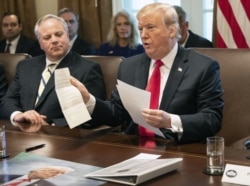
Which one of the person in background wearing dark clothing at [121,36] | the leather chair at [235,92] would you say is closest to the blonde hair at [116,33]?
the person in background wearing dark clothing at [121,36]

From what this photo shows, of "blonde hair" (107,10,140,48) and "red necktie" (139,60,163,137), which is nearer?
"red necktie" (139,60,163,137)

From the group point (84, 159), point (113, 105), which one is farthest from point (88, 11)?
point (84, 159)

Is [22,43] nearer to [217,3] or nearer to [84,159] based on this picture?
[217,3]

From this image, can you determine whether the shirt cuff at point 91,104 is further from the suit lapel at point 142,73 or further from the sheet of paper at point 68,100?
the suit lapel at point 142,73

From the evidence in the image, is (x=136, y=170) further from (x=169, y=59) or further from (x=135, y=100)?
(x=169, y=59)

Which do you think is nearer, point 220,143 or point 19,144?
point 220,143

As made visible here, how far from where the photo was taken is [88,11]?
459 cm

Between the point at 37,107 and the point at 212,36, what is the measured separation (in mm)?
1682

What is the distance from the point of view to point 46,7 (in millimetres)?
5066

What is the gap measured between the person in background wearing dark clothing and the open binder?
2.83 meters

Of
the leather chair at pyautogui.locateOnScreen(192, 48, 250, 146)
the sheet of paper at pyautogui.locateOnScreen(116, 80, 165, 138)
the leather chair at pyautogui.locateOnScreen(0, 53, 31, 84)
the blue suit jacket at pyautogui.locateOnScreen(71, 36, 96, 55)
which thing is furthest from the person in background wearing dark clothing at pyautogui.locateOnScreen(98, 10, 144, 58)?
the sheet of paper at pyautogui.locateOnScreen(116, 80, 165, 138)

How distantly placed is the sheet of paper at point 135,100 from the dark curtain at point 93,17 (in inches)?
107

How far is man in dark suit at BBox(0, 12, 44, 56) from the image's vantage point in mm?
4938

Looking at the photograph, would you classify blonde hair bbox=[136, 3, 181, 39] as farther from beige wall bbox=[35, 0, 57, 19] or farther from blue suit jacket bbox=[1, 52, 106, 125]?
beige wall bbox=[35, 0, 57, 19]
